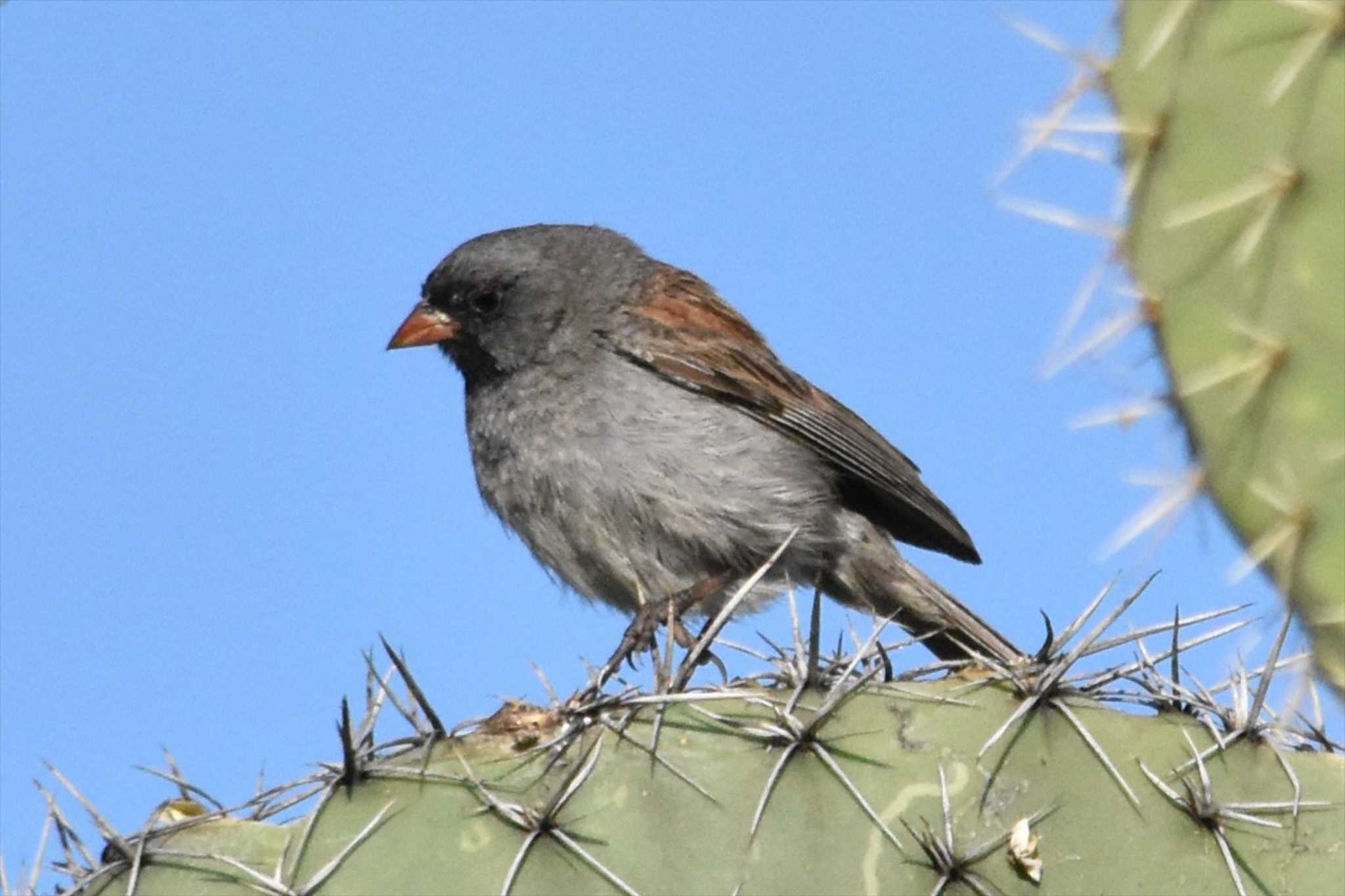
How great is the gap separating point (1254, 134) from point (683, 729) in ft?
3.81

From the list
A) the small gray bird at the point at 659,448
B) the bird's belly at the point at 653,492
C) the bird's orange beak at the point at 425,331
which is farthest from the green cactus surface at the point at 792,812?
the bird's orange beak at the point at 425,331

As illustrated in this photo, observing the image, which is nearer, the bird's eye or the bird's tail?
the bird's tail

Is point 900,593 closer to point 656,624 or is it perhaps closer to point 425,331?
point 656,624

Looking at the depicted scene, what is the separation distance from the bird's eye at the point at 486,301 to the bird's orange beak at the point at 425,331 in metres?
0.08

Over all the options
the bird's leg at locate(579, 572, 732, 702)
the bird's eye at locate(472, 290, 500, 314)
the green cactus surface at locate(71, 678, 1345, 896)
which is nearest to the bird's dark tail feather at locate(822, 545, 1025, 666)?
the bird's leg at locate(579, 572, 732, 702)

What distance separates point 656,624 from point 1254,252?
2115mm

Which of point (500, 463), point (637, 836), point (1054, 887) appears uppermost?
point (500, 463)

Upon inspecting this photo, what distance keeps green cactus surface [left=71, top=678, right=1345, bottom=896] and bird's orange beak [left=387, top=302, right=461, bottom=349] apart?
3.14 metres

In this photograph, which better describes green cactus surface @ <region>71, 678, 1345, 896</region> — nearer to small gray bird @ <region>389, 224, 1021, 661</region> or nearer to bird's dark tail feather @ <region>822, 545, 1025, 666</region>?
small gray bird @ <region>389, 224, 1021, 661</region>

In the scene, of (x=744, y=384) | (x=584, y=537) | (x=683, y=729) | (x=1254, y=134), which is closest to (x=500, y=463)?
(x=584, y=537)

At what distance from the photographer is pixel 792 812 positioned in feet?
8.63

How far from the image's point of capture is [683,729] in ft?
8.88

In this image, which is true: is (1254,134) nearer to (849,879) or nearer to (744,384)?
(849,879)

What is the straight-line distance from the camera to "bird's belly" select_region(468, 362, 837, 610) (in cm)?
514
